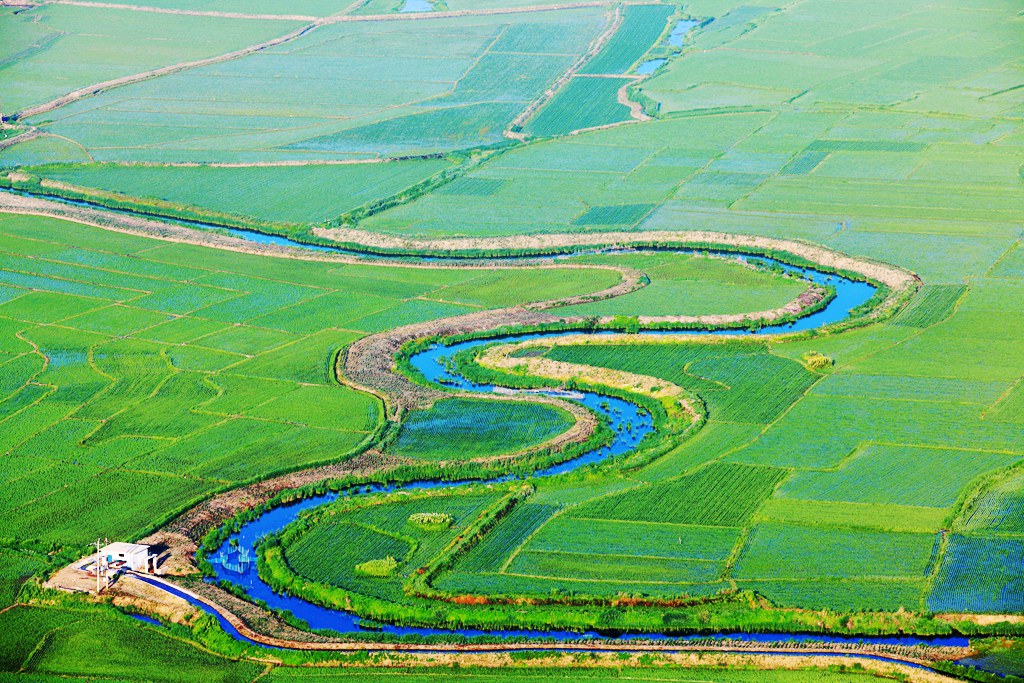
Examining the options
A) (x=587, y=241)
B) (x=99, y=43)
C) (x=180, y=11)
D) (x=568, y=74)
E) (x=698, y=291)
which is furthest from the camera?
(x=180, y=11)

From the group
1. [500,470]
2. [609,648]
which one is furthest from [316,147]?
[609,648]

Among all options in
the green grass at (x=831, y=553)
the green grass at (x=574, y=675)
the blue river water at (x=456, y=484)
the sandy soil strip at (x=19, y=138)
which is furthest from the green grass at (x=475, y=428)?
the sandy soil strip at (x=19, y=138)

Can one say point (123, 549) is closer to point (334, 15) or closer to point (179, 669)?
point (179, 669)

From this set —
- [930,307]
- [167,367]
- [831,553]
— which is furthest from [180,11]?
[831,553]

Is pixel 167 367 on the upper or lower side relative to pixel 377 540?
upper

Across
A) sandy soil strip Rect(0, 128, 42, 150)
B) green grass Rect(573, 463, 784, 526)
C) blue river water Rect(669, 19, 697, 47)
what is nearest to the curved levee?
green grass Rect(573, 463, 784, 526)

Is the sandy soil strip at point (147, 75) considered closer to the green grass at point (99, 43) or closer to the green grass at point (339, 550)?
the green grass at point (99, 43)

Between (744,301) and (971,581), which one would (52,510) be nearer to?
(971,581)

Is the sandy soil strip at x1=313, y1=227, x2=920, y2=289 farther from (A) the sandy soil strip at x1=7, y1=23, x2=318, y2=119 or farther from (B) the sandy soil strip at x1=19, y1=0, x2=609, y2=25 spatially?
(B) the sandy soil strip at x1=19, y1=0, x2=609, y2=25
